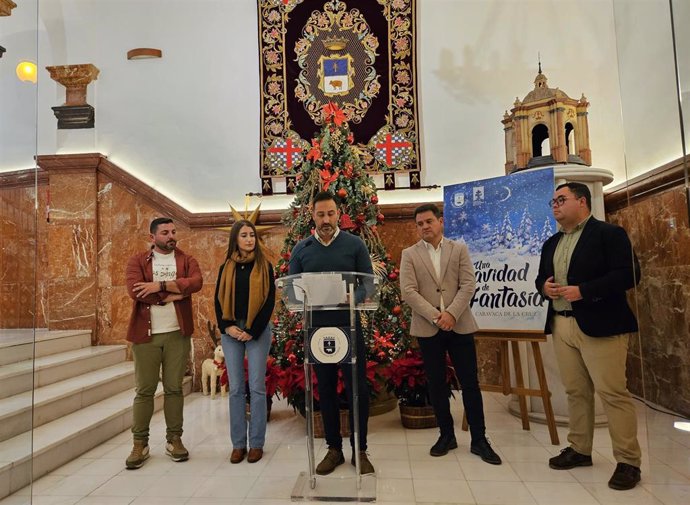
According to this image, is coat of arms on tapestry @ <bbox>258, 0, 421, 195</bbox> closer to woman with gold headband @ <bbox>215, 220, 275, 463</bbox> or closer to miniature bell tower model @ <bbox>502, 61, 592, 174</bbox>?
miniature bell tower model @ <bbox>502, 61, 592, 174</bbox>

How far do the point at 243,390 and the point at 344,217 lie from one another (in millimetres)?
1651

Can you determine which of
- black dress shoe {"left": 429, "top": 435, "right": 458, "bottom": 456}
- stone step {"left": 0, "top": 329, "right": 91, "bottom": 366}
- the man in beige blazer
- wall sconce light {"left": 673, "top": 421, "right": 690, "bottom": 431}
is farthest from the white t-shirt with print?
wall sconce light {"left": 673, "top": 421, "right": 690, "bottom": 431}

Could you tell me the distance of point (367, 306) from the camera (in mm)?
2598

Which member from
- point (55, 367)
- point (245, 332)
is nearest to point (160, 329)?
point (245, 332)

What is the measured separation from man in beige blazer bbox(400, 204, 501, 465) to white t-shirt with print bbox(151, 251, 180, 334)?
151 cm

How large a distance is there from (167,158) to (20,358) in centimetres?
391

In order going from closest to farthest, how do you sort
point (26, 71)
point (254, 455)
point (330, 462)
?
point (26, 71), point (330, 462), point (254, 455)

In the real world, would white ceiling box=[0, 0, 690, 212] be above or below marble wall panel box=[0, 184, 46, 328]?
above

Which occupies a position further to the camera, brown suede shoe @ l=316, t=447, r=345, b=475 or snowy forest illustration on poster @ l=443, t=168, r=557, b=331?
snowy forest illustration on poster @ l=443, t=168, r=557, b=331

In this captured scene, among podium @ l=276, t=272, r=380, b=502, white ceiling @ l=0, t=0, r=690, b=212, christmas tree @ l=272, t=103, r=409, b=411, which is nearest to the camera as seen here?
podium @ l=276, t=272, r=380, b=502

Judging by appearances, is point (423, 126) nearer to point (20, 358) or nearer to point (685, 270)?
point (685, 270)

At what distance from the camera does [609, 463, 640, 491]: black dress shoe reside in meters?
2.51

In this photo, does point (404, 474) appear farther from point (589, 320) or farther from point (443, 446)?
point (589, 320)

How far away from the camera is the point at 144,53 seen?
564 cm
